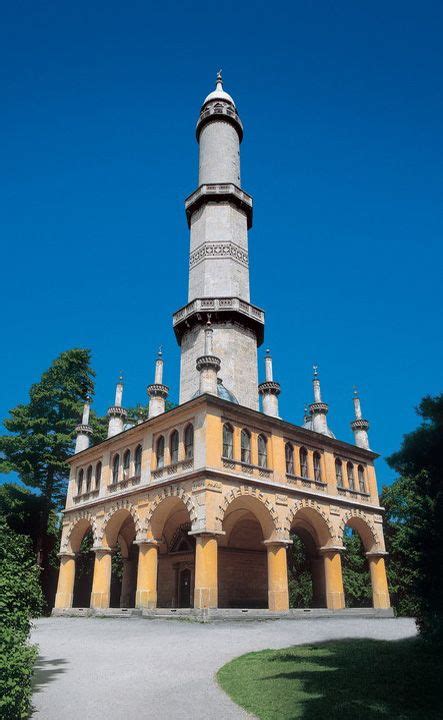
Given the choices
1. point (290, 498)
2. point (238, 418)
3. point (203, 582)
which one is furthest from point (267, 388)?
point (203, 582)

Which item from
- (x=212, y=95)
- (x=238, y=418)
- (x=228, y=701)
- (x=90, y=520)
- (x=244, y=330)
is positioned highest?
(x=212, y=95)

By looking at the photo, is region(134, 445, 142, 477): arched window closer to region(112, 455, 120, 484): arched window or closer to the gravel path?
region(112, 455, 120, 484): arched window

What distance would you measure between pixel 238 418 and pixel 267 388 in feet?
13.1

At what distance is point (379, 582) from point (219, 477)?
13.8 metres

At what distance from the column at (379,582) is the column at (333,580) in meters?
3.50

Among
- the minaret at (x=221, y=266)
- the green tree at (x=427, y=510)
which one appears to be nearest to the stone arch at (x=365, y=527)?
the minaret at (x=221, y=266)

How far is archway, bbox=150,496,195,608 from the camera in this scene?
27.7 meters

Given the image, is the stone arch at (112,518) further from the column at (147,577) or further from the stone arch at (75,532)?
the stone arch at (75,532)

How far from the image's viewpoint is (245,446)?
25.4 m

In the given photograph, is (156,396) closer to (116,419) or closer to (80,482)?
(116,419)

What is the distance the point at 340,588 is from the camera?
2747cm

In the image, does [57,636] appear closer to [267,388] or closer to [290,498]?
[290,498]

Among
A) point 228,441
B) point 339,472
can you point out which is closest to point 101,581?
point 228,441

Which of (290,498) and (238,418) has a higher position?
(238,418)
